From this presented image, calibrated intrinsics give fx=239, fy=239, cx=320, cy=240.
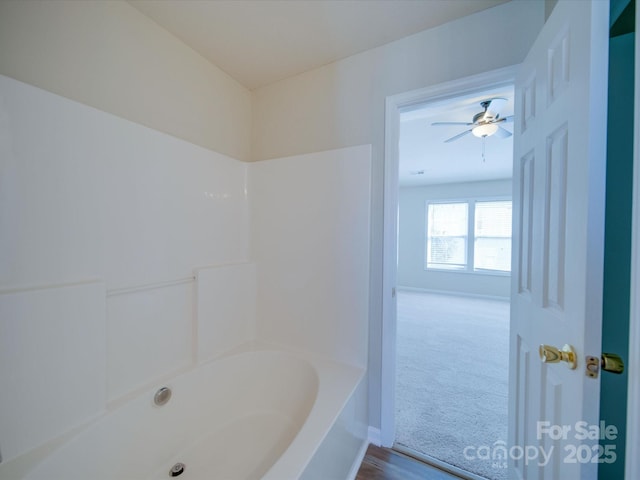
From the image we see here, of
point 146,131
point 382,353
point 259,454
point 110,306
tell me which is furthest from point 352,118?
point 259,454

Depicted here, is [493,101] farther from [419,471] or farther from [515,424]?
[419,471]

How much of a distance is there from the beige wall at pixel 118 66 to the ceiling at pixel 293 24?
14 cm

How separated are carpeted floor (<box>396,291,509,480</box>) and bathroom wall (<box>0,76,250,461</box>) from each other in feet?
5.10

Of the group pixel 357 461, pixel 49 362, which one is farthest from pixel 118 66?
pixel 357 461

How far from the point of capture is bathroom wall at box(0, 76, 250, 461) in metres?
0.90

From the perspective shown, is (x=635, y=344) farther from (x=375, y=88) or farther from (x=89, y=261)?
(x=89, y=261)

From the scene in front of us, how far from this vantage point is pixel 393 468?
136cm

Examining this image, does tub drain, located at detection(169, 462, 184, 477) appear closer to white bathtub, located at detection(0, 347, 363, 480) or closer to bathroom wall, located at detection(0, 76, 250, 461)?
white bathtub, located at detection(0, 347, 363, 480)

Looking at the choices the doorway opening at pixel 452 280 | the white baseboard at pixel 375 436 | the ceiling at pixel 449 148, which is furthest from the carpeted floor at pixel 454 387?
the ceiling at pixel 449 148

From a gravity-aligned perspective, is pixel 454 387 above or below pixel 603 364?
below

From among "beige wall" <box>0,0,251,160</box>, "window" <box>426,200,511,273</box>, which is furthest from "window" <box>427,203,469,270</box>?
"beige wall" <box>0,0,251,160</box>

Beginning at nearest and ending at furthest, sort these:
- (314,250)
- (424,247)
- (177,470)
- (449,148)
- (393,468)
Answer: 1. (177,470)
2. (393,468)
3. (314,250)
4. (449,148)
5. (424,247)

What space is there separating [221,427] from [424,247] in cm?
540

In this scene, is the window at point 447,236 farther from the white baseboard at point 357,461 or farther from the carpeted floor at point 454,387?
the white baseboard at point 357,461
